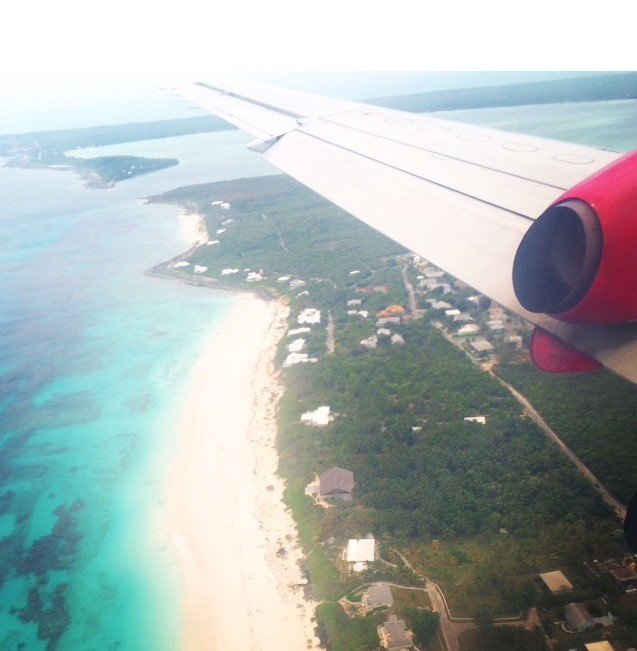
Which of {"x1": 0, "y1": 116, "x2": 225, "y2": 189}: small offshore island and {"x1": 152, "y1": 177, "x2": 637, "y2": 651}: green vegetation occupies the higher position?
{"x1": 0, "y1": 116, "x2": 225, "y2": 189}: small offshore island

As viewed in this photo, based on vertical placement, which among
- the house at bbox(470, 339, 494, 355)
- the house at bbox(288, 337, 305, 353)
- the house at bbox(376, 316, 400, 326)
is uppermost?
the house at bbox(470, 339, 494, 355)

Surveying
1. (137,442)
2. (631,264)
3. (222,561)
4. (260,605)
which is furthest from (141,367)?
(631,264)

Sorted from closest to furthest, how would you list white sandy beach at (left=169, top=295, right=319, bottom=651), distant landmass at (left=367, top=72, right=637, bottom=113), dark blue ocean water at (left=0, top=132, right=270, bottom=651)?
1. white sandy beach at (left=169, top=295, right=319, bottom=651)
2. dark blue ocean water at (left=0, top=132, right=270, bottom=651)
3. distant landmass at (left=367, top=72, right=637, bottom=113)

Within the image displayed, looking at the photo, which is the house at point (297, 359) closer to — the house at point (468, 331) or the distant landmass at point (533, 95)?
the house at point (468, 331)

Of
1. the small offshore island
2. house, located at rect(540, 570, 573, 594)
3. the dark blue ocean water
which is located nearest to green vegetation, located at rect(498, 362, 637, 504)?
house, located at rect(540, 570, 573, 594)

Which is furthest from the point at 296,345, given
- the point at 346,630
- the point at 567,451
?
the point at 346,630

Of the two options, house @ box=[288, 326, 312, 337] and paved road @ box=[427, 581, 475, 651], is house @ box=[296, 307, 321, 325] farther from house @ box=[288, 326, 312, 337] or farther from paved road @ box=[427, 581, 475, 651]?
paved road @ box=[427, 581, 475, 651]

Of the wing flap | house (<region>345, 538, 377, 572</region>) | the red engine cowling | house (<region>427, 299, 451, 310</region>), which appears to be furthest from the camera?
house (<region>427, 299, 451, 310</region>)

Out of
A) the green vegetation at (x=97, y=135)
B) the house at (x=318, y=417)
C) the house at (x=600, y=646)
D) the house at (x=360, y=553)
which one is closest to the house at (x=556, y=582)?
the house at (x=600, y=646)
